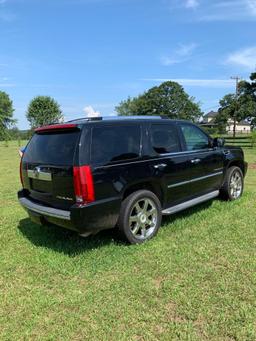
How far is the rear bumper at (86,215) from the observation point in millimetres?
3873

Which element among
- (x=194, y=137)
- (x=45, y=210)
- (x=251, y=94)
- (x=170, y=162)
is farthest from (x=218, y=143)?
(x=251, y=94)

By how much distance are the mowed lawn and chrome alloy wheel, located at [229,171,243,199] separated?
1.30 metres

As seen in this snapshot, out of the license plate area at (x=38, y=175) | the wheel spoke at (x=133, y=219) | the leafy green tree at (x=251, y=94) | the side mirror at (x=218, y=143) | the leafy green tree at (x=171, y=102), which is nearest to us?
the license plate area at (x=38, y=175)

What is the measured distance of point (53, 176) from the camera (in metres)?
4.13

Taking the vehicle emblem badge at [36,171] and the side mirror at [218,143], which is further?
the side mirror at [218,143]

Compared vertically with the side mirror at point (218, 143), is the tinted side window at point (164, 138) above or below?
above

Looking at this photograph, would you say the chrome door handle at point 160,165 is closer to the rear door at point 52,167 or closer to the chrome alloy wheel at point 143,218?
the chrome alloy wheel at point 143,218

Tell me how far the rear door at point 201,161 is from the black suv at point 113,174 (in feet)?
0.06

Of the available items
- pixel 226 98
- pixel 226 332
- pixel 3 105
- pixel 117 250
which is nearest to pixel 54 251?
pixel 117 250

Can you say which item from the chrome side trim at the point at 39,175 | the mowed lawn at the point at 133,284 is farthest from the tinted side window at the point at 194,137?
the chrome side trim at the point at 39,175

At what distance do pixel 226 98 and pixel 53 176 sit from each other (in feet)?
202

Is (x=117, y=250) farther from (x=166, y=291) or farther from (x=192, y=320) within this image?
(x=192, y=320)

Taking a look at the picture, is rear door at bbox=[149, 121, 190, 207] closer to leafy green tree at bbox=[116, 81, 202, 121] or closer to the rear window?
the rear window

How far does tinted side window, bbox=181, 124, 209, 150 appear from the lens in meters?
5.62
